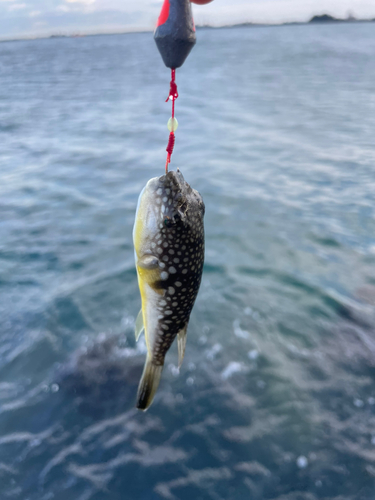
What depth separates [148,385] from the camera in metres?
3.33

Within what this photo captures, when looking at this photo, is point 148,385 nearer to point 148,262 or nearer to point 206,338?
point 148,262

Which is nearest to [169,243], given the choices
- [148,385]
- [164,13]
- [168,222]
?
[168,222]

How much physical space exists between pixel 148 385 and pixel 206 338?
11.3 ft

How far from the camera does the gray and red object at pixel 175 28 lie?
2.44m

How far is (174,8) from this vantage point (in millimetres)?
2434

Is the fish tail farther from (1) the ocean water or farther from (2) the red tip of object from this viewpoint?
(2) the red tip of object

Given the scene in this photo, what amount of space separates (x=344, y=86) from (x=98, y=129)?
24387 mm

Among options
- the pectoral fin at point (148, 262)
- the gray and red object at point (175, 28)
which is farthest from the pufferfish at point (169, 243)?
the gray and red object at point (175, 28)

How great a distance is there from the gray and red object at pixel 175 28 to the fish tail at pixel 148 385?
7.66ft

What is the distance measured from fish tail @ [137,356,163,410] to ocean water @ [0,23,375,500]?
1.96 meters

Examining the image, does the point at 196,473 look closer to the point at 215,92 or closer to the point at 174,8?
the point at 174,8

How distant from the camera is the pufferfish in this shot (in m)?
2.80

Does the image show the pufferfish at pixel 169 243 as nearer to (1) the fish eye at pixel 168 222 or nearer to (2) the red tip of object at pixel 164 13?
(1) the fish eye at pixel 168 222

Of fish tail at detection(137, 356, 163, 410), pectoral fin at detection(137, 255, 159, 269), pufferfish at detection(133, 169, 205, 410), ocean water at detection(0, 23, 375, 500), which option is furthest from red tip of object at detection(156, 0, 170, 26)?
ocean water at detection(0, 23, 375, 500)
